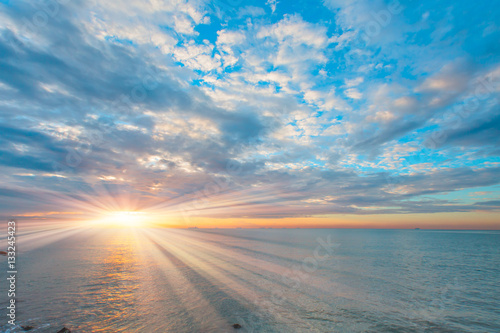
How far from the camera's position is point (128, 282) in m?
27.2

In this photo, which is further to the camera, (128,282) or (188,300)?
(128,282)

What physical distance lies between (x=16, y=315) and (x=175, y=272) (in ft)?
59.9

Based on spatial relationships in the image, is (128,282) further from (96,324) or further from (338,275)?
(338,275)

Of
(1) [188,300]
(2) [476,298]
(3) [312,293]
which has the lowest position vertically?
(2) [476,298]

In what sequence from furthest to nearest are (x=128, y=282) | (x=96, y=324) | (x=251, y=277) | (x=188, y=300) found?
(x=251, y=277), (x=128, y=282), (x=188, y=300), (x=96, y=324)

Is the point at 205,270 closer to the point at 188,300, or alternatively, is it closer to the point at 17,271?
the point at 188,300

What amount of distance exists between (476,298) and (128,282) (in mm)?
40344

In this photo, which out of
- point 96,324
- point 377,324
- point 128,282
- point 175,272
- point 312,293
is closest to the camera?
point 96,324

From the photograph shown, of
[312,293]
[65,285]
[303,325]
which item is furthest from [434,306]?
[65,285]

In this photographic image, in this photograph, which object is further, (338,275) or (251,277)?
(338,275)

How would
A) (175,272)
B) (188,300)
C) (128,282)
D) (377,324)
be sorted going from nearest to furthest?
(377,324) < (188,300) < (128,282) < (175,272)

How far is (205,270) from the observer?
3400 cm

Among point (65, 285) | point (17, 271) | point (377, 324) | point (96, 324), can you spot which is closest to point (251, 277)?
point (377, 324)

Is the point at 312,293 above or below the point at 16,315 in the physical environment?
below
